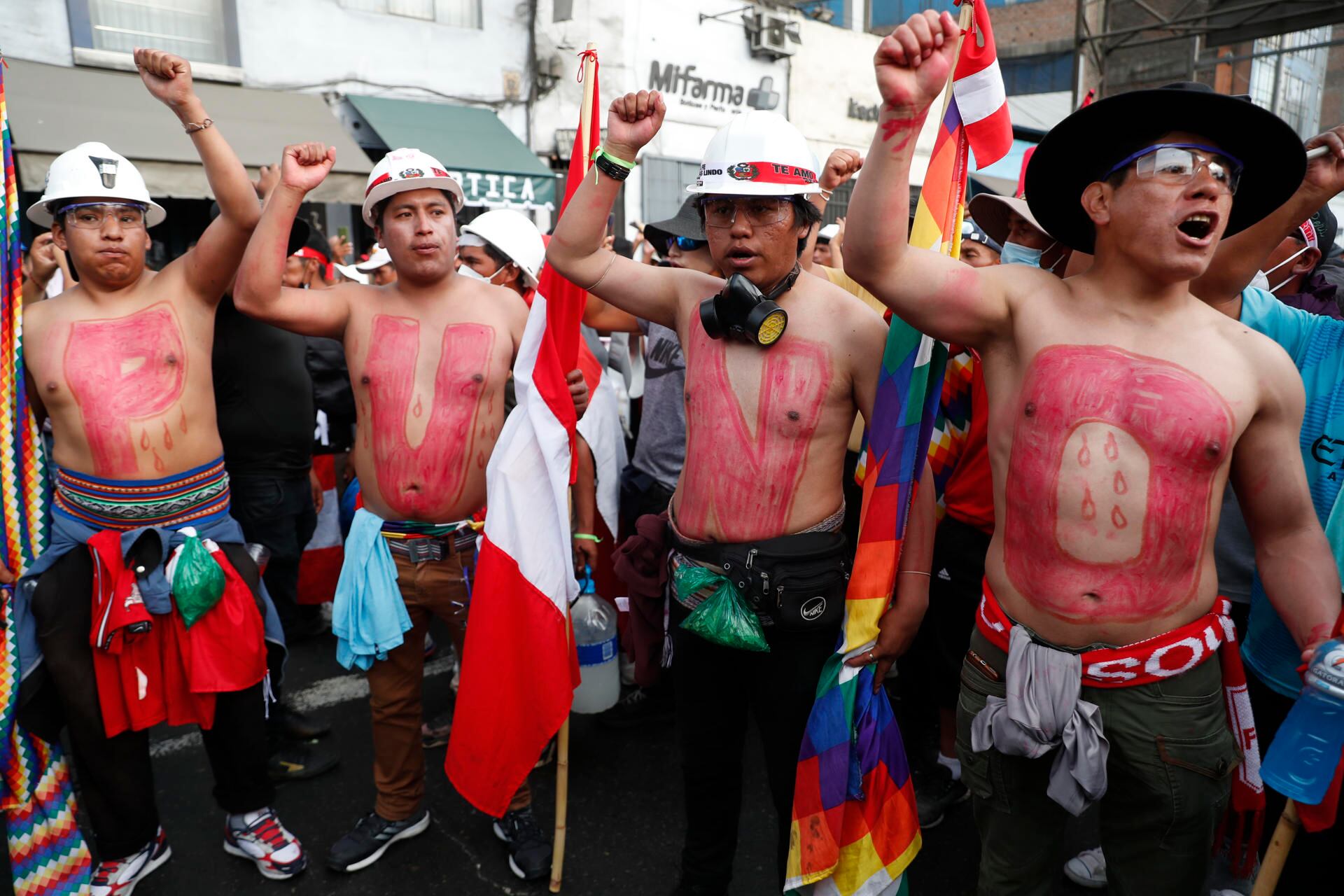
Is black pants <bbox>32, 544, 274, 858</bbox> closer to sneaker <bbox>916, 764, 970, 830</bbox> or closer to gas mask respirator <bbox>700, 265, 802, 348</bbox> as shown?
gas mask respirator <bbox>700, 265, 802, 348</bbox>

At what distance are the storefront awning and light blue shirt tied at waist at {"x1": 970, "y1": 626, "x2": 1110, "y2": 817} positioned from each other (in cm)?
839

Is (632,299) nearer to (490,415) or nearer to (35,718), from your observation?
(490,415)

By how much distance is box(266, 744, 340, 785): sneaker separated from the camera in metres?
3.56

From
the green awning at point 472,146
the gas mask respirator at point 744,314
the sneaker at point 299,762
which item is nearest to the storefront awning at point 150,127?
the green awning at point 472,146

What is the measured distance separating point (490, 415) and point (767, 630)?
1.25 metres

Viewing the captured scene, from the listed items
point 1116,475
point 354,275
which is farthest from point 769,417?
point 354,275

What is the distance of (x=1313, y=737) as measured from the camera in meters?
1.81

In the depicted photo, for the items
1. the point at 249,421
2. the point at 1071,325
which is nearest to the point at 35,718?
the point at 249,421

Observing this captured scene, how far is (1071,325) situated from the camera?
1.93 meters

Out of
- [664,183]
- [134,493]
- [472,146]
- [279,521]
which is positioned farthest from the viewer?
[664,183]

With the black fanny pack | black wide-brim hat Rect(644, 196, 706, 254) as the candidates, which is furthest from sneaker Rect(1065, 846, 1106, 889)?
black wide-brim hat Rect(644, 196, 706, 254)

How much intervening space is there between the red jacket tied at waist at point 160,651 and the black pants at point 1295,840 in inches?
113

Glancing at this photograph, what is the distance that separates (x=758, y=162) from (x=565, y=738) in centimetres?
182

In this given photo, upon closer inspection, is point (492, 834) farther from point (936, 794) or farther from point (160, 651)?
point (936, 794)
